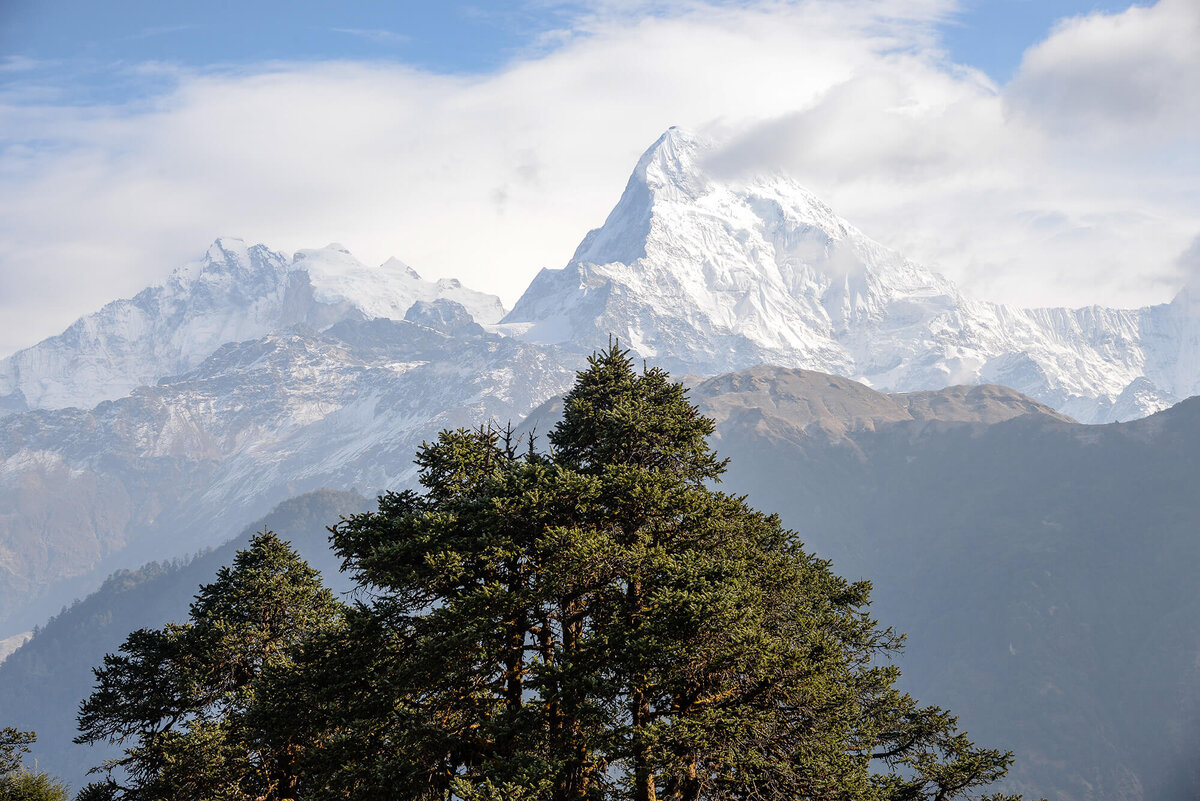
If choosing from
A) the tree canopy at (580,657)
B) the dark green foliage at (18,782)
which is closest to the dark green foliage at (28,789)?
the dark green foliage at (18,782)

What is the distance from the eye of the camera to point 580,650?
2830 centimetres

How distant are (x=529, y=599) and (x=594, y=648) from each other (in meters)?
2.33

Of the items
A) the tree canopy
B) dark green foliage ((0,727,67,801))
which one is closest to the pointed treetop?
the tree canopy

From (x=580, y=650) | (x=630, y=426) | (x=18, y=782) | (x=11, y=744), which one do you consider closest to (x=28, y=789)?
(x=11, y=744)

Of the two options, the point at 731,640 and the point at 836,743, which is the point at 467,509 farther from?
A: the point at 836,743

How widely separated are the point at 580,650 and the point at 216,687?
2021 cm

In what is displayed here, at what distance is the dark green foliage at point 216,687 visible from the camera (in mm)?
36750

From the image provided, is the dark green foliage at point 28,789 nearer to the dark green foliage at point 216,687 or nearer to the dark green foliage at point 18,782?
the dark green foliage at point 18,782

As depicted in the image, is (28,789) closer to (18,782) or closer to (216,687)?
(18,782)

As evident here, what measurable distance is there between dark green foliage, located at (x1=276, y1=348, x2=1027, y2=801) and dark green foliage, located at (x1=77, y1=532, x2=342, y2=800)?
192 inches

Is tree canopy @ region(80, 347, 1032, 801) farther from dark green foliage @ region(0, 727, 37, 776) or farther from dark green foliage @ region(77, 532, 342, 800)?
dark green foliage @ region(0, 727, 37, 776)

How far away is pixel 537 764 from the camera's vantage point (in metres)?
25.8

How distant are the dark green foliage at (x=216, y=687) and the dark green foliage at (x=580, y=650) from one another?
4.88m

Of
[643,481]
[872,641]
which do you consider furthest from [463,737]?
[872,641]
